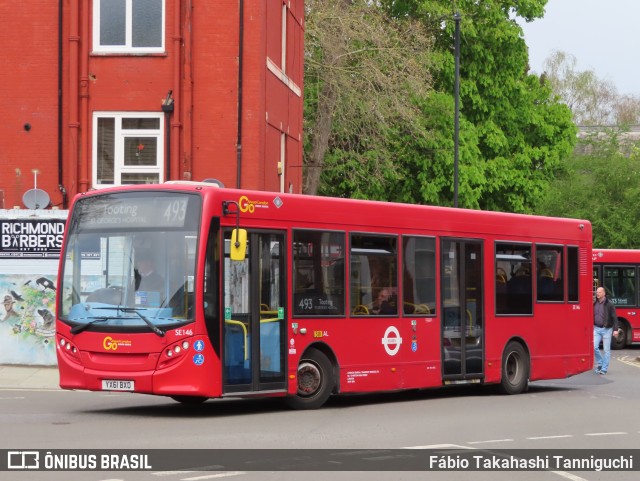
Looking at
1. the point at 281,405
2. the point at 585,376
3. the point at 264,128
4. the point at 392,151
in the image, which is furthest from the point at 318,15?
the point at 281,405

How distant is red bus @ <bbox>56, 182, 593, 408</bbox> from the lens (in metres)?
16.2

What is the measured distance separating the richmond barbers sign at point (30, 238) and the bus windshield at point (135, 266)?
8832mm

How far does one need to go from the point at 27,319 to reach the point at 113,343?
33.9 feet

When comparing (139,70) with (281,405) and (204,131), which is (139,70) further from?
(281,405)

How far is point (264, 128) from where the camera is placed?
27844 millimetres

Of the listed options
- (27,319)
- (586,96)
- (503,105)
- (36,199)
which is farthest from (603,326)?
(586,96)

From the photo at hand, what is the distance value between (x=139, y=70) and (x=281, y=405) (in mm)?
11154

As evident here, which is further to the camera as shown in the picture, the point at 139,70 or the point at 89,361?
the point at 139,70

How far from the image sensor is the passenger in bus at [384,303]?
19000 mm

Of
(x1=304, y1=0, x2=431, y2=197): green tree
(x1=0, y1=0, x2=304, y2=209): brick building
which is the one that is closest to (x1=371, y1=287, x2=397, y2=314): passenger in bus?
(x1=0, y1=0, x2=304, y2=209): brick building

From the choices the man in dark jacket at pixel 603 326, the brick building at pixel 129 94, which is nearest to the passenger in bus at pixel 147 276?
the brick building at pixel 129 94

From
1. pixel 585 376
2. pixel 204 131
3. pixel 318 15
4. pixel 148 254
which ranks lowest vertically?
pixel 585 376

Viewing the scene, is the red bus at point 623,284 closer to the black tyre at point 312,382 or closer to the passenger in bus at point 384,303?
the passenger in bus at point 384,303
